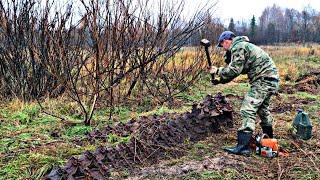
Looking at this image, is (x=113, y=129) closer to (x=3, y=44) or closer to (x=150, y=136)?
(x=150, y=136)

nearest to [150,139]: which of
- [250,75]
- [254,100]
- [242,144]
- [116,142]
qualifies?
[116,142]

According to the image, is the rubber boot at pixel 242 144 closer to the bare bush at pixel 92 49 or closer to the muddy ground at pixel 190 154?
the muddy ground at pixel 190 154

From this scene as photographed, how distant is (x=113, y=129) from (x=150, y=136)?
0.62 meters

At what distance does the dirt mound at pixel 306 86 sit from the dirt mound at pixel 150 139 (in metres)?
5.29

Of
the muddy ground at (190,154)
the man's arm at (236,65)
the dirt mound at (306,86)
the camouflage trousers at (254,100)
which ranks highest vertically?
the man's arm at (236,65)

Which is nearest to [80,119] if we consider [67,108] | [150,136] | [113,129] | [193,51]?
[67,108]

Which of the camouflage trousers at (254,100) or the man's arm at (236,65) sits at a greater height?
the man's arm at (236,65)

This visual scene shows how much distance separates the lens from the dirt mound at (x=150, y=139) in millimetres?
3709

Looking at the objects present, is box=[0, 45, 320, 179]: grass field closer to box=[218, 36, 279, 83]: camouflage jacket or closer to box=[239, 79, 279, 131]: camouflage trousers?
box=[239, 79, 279, 131]: camouflage trousers

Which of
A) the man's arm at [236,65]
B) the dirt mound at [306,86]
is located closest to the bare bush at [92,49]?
the man's arm at [236,65]

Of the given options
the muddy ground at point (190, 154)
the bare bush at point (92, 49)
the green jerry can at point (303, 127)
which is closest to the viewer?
the muddy ground at point (190, 154)

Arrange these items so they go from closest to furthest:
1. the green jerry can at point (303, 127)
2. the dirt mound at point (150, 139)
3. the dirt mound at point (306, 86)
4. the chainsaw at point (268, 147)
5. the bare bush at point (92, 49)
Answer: the dirt mound at point (150, 139)
the chainsaw at point (268, 147)
the green jerry can at point (303, 127)
the bare bush at point (92, 49)
the dirt mound at point (306, 86)

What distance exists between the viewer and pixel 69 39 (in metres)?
7.17

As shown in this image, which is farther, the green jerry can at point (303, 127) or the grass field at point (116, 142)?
the green jerry can at point (303, 127)
